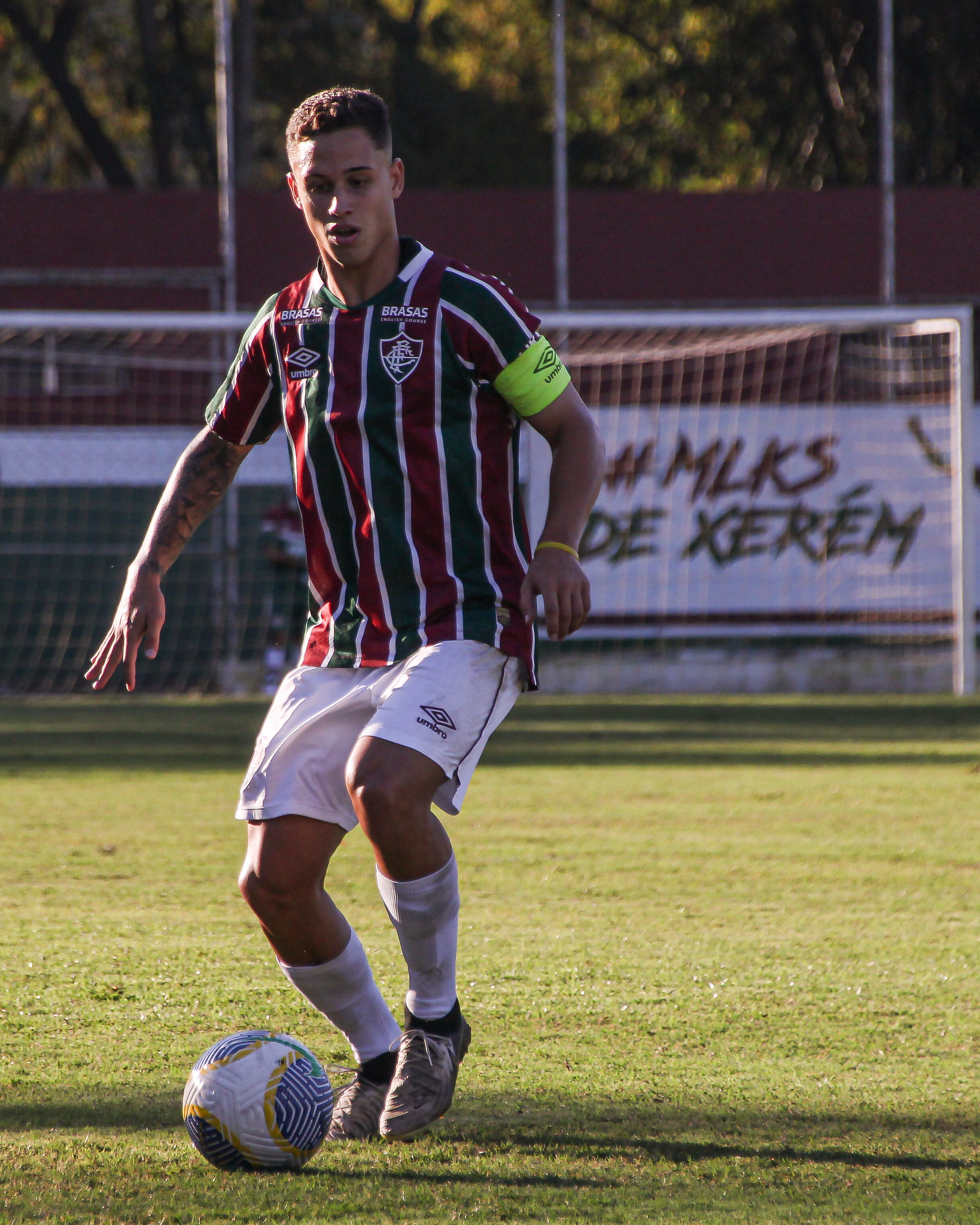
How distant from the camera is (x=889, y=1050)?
362 centimetres

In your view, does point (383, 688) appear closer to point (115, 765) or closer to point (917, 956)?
point (917, 956)

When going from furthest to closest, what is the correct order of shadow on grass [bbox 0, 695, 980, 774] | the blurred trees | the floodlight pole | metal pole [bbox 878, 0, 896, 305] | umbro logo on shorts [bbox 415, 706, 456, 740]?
Result: the blurred trees
metal pole [bbox 878, 0, 896, 305]
the floodlight pole
shadow on grass [bbox 0, 695, 980, 774]
umbro logo on shorts [bbox 415, 706, 456, 740]

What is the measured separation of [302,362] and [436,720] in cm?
78

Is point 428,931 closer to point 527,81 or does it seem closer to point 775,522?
point 775,522

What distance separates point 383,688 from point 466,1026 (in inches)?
26.5

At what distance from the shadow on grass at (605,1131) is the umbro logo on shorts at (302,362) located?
1438 millimetres

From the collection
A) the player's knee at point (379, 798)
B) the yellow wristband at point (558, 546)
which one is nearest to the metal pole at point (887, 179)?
the yellow wristband at point (558, 546)

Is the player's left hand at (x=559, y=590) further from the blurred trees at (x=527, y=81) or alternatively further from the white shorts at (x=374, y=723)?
the blurred trees at (x=527, y=81)

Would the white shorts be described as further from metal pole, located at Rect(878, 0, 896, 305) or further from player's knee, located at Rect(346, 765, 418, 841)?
metal pole, located at Rect(878, 0, 896, 305)

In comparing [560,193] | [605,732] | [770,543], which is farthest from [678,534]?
[560,193]

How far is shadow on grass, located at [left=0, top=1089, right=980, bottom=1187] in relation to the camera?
2857 millimetres

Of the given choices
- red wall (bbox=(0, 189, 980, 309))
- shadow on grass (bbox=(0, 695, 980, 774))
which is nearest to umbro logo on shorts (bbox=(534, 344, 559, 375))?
shadow on grass (bbox=(0, 695, 980, 774))

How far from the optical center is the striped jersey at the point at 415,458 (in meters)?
3.15

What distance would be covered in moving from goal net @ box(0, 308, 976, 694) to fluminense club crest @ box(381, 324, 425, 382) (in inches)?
391
